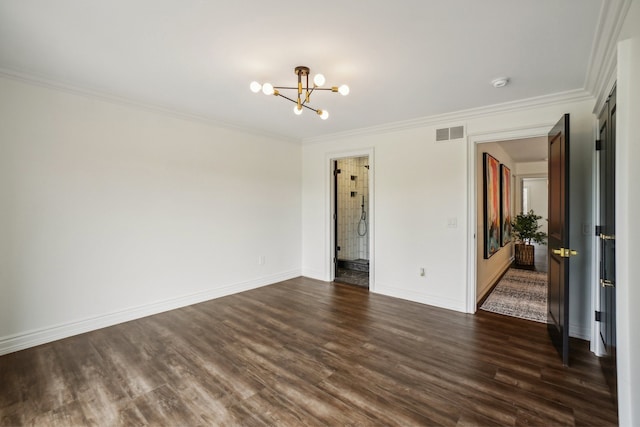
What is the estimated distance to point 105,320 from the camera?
3.33 m

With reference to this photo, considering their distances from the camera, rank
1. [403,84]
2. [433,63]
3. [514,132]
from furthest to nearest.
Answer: [514,132] → [403,84] → [433,63]

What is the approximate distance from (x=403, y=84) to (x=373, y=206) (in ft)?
6.85

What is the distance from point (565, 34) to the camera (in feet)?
6.82

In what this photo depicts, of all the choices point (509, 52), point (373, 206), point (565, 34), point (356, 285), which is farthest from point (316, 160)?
point (565, 34)

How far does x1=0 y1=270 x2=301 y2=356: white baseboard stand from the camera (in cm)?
281

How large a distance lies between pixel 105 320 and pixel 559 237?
4734mm

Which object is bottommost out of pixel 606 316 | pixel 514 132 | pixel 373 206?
pixel 606 316

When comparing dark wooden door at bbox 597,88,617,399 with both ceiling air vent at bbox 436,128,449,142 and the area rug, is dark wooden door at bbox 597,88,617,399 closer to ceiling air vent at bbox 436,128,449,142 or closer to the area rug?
the area rug

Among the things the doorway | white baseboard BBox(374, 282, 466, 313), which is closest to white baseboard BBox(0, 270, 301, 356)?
white baseboard BBox(374, 282, 466, 313)

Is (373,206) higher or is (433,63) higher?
(433,63)

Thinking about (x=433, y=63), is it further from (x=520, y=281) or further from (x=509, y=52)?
(x=520, y=281)

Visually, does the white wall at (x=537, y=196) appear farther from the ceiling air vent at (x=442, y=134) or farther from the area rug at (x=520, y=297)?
the ceiling air vent at (x=442, y=134)

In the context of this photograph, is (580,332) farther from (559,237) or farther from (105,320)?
(105,320)

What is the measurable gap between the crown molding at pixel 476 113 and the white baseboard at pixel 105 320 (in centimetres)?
301
